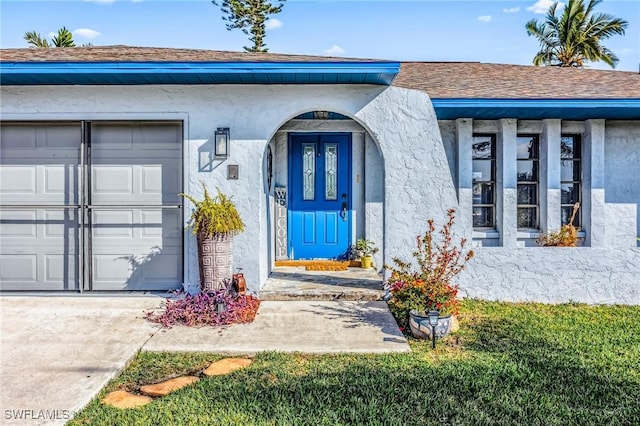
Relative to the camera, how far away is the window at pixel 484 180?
6734mm

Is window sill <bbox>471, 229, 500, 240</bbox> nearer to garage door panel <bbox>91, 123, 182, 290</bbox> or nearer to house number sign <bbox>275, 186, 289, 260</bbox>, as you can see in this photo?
house number sign <bbox>275, 186, 289, 260</bbox>

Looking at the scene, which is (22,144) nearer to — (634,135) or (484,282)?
(484,282)

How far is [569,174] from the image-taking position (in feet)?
22.1

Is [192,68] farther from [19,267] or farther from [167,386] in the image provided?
[19,267]

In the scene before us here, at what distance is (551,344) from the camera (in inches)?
165

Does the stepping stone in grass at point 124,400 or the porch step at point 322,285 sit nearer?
the stepping stone in grass at point 124,400

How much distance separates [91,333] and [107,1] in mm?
10455

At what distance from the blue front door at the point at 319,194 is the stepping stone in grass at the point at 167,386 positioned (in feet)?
15.3

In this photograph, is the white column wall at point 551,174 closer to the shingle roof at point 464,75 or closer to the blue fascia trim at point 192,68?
the shingle roof at point 464,75

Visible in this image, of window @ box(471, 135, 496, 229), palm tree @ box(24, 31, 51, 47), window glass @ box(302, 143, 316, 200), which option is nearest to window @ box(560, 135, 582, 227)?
window @ box(471, 135, 496, 229)

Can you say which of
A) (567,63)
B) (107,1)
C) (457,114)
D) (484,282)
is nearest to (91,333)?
(484,282)

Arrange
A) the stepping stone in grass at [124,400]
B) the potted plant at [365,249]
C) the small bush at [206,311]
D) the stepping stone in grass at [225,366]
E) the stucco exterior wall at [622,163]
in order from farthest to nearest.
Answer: the potted plant at [365,249] → the stucco exterior wall at [622,163] → the small bush at [206,311] → the stepping stone in grass at [225,366] → the stepping stone in grass at [124,400]

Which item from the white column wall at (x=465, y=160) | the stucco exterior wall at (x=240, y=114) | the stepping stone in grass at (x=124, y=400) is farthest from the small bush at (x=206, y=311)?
the white column wall at (x=465, y=160)

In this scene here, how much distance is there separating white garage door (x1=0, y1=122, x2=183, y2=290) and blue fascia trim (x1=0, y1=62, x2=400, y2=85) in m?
0.91
